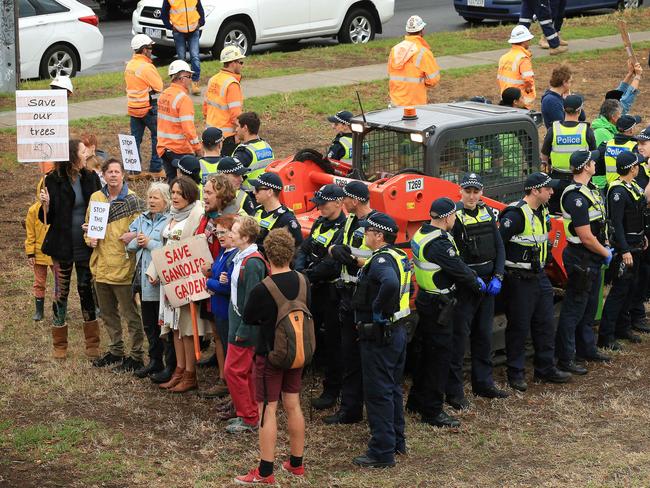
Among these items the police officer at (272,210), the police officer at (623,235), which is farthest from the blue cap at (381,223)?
the police officer at (623,235)

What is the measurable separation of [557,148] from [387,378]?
13.9 ft

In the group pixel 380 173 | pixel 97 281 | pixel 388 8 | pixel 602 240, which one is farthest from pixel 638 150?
pixel 388 8

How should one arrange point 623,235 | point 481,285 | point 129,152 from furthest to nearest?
point 129,152, point 623,235, point 481,285

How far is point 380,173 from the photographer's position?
33.7ft

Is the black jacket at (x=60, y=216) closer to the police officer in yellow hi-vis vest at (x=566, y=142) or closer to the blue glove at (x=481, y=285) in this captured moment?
the blue glove at (x=481, y=285)

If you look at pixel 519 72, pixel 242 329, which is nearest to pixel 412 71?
pixel 519 72

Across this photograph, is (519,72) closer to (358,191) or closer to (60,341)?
(358,191)

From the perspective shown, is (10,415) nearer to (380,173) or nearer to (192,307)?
(192,307)

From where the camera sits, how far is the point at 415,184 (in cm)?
941

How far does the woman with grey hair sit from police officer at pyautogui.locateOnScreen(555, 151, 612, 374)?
10.9 ft

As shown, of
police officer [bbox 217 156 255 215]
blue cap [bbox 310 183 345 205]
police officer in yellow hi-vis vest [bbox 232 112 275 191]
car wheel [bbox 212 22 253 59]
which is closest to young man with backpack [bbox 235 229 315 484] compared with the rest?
blue cap [bbox 310 183 345 205]

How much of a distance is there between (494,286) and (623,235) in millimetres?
1684

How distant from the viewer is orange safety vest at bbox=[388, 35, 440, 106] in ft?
47.1

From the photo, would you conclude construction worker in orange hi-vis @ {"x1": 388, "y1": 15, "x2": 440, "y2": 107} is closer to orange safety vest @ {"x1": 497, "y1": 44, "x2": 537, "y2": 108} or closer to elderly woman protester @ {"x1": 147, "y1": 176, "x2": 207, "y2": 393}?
orange safety vest @ {"x1": 497, "y1": 44, "x2": 537, "y2": 108}
